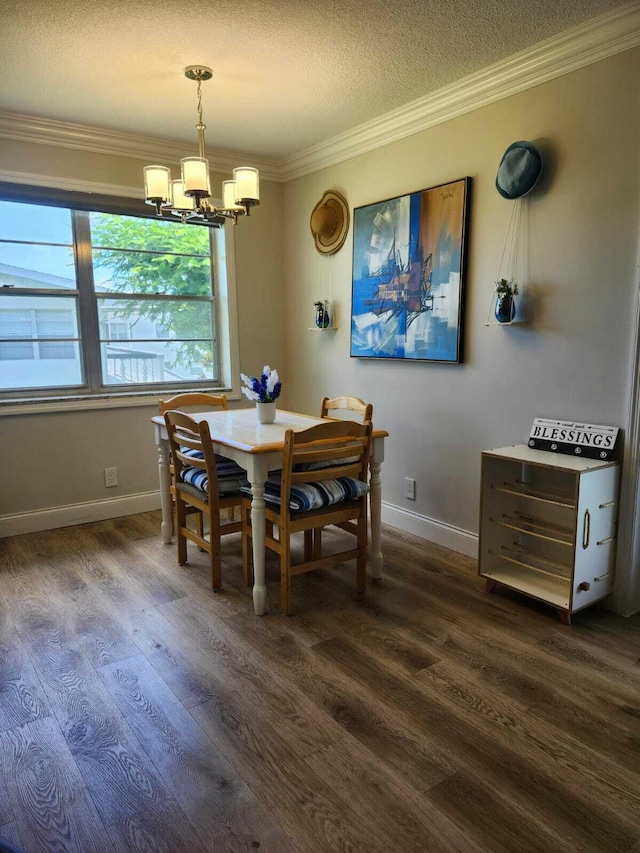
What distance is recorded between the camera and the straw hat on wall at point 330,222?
377cm

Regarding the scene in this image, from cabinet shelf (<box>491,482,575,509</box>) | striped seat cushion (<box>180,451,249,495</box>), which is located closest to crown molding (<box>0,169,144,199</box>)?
striped seat cushion (<box>180,451,249,495</box>)

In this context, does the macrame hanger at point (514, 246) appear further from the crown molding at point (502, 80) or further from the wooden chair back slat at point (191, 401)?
the wooden chair back slat at point (191, 401)

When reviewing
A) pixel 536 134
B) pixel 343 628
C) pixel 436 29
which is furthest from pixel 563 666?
pixel 436 29

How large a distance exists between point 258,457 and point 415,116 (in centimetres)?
218

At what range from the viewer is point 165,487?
3.28 meters

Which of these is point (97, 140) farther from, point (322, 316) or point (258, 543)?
point (258, 543)

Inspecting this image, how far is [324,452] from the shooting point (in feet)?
8.11

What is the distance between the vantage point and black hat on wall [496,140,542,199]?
2543mm

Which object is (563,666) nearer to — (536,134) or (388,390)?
(388,390)

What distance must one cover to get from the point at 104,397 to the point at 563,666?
308cm

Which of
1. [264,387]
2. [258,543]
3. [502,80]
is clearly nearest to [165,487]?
[264,387]

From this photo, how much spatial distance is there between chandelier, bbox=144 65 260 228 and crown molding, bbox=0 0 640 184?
3.54ft

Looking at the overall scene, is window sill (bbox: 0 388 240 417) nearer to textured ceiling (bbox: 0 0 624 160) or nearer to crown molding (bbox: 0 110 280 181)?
crown molding (bbox: 0 110 280 181)

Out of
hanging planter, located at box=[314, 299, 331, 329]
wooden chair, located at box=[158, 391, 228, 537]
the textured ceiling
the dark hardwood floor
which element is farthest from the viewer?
hanging planter, located at box=[314, 299, 331, 329]
